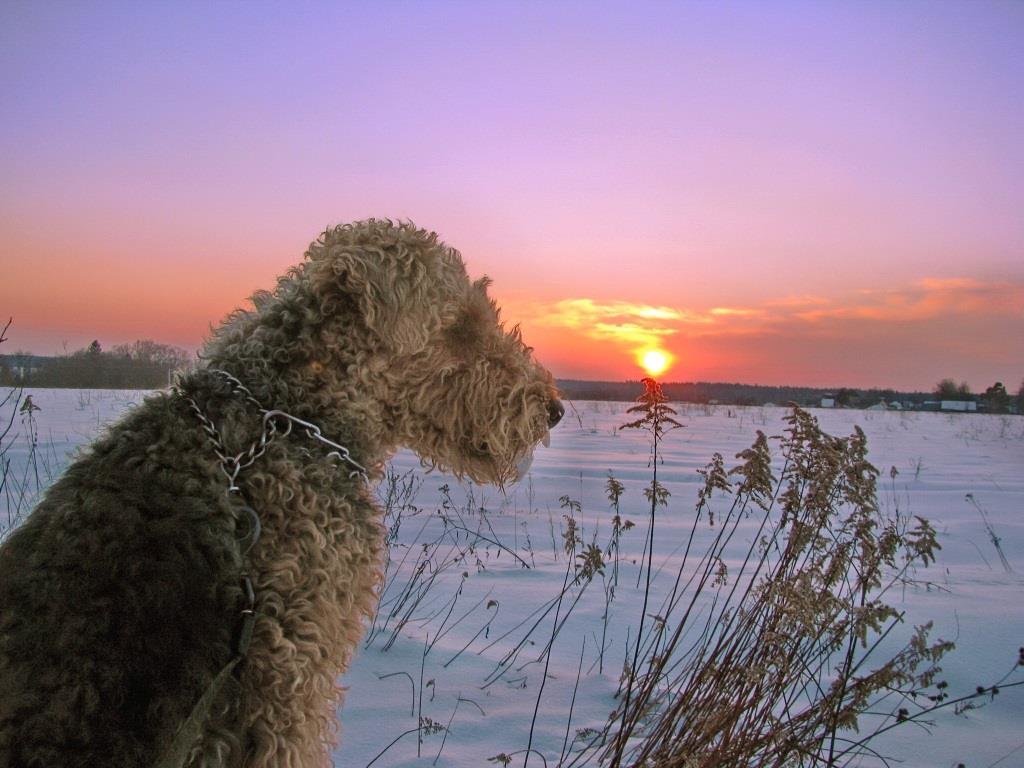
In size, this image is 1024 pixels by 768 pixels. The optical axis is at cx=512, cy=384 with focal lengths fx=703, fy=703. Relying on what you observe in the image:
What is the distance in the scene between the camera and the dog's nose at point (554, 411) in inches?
114

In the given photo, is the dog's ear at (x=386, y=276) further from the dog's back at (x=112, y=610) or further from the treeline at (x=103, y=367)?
the treeline at (x=103, y=367)

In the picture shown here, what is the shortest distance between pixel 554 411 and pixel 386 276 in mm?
923

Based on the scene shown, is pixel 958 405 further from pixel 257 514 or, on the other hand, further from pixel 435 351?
pixel 257 514

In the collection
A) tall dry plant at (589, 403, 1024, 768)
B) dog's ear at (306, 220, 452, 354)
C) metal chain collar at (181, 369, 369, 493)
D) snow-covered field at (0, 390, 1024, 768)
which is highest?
dog's ear at (306, 220, 452, 354)

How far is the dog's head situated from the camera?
2395 millimetres

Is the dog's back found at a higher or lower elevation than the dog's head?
lower

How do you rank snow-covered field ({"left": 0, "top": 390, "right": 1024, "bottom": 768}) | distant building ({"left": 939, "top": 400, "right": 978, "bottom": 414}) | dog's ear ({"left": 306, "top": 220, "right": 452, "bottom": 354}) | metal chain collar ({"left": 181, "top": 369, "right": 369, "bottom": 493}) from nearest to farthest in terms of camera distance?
1. metal chain collar ({"left": 181, "top": 369, "right": 369, "bottom": 493})
2. dog's ear ({"left": 306, "top": 220, "right": 452, "bottom": 354})
3. snow-covered field ({"left": 0, "top": 390, "right": 1024, "bottom": 768})
4. distant building ({"left": 939, "top": 400, "right": 978, "bottom": 414})

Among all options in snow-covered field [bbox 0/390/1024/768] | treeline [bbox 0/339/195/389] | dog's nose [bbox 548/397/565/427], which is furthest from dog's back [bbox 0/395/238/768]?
treeline [bbox 0/339/195/389]

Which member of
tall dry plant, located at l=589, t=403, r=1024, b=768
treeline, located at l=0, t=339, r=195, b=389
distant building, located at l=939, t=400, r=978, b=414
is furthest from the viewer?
distant building, located at l=939, t=400, r=978, b=414

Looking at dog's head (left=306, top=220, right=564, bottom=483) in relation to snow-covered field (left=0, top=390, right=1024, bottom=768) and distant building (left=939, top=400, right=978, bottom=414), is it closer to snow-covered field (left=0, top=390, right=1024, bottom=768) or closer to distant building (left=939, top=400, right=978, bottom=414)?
snow-covered field (left=0, top=390, right=1024, bottom=768)

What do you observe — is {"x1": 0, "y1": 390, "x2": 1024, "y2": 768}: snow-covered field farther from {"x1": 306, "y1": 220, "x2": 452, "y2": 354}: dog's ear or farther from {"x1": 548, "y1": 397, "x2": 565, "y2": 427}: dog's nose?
{"x1": 548, "y1": 397, "x2": 565, "y2": 427}: dog's nose

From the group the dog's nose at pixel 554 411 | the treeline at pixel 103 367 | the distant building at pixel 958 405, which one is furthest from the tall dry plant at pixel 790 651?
the distant building at pixel 958 405

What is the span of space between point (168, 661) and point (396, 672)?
2883 mm

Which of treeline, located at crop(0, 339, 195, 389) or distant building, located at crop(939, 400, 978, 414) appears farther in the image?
distant building, located at crop(939, 400, 978, 414)
